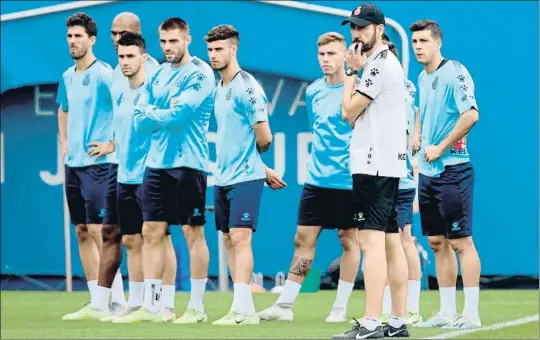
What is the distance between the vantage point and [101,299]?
40.4 feet

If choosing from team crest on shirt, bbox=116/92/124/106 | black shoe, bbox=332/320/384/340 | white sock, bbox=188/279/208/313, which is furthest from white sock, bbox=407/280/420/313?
team crest on shirt, bbox=116/92/124/106

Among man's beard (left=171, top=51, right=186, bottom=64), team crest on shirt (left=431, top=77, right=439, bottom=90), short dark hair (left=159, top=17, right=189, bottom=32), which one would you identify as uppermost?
short dark hair (left=159, top=17, right=189, bottom=32)

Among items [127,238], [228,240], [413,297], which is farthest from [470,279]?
[127,238]

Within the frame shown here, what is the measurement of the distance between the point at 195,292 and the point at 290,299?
75cm

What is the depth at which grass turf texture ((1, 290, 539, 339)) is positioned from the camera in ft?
33.9

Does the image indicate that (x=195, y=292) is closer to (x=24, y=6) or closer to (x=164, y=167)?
(x=164, y=167)

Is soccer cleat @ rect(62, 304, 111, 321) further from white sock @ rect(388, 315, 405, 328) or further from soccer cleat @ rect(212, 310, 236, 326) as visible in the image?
white sock @ rect(388, 315, 405, 328)

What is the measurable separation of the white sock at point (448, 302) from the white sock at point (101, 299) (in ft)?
9.08

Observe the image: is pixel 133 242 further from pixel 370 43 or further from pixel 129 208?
pixel 370 43

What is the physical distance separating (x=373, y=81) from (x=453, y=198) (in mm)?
1947

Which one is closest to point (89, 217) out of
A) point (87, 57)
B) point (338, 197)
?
point (87, 57)

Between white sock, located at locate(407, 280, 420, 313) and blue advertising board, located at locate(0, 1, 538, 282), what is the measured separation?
175 inches

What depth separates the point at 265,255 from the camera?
16.5 meters

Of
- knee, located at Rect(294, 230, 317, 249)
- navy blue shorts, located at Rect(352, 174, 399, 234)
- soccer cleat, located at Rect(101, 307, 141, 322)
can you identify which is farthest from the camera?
soccer cleat, located at Rect(101, 307, 141, 322)
